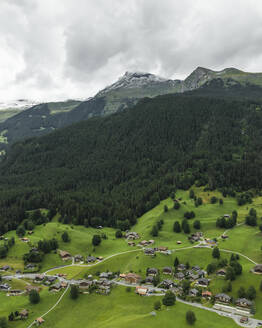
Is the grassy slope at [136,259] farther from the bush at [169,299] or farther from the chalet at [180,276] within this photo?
the chalet at [180,276]

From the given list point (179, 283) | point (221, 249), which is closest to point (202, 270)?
point (179, 283)

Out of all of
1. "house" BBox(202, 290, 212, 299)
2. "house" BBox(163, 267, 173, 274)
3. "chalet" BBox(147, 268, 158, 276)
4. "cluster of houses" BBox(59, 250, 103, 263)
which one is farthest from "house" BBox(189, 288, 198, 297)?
"cluster of houses" BBox(59, 250, 103, 263)

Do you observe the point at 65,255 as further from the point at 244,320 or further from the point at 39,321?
the point at 244,320

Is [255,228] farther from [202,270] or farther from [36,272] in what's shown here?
[36,272]

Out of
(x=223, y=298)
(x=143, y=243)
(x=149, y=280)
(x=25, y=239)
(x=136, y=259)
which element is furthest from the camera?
(x=25, y=239)

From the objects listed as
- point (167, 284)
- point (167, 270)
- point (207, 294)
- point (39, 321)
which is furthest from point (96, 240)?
point (207, 294)

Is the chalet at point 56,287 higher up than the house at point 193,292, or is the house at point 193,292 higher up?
the house at point 193,292

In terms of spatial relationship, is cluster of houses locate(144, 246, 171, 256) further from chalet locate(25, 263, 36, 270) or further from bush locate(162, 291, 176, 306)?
chalet locate(25, 263, 36, 270)

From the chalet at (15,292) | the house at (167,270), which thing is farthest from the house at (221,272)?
the chalet at (15,292)
